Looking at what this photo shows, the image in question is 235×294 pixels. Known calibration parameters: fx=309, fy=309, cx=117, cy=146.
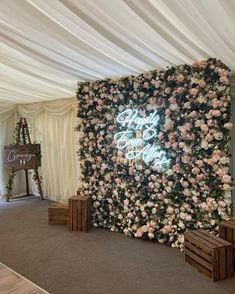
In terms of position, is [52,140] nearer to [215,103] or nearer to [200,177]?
[200,177]

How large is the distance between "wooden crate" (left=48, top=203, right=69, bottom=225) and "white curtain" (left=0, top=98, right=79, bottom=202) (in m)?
1.15

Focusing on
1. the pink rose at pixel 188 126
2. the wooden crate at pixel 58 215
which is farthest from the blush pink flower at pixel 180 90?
the wooden crate at pixel 58 215

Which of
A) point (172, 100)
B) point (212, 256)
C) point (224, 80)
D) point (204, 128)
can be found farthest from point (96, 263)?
point (224, 80)

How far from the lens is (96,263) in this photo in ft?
11.5

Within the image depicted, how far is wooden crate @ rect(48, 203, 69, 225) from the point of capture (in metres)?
4.88

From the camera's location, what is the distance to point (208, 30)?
2600mm

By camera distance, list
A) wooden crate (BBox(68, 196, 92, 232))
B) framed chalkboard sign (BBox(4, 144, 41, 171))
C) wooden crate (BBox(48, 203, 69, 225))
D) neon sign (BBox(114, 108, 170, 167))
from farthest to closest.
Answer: framed chalkboard sign (BBox(4, 144, 41, 171)) < wooden crate (BBox(48, 203, 69, 225)) < wooden crate (BBox(68, 196, 92, 232)) < neon sign (BBox(114, 108, 170, 167))

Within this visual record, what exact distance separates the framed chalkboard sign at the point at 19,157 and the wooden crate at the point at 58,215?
5.96 ft

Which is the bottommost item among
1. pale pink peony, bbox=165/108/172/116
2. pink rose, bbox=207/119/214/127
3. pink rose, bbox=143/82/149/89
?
pink rose, bbox=207/119/214/127

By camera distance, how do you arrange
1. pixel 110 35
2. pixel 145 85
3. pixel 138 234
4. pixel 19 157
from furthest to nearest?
pixel 19 157 → pixel 138 234 → pixel 145 85 → pixel 110 35

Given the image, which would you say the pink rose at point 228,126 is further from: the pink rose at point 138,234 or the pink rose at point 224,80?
the pink rose at point 138,234

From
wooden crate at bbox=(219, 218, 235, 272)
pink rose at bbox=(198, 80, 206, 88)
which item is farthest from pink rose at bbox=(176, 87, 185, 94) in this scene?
wooden crate at bbox=(219, 218, 235, 272)

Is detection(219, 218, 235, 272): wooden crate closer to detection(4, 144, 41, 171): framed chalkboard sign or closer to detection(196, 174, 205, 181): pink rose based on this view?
detection(196, 174, 205, 181): pink rose

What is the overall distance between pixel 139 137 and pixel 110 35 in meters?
1.64
